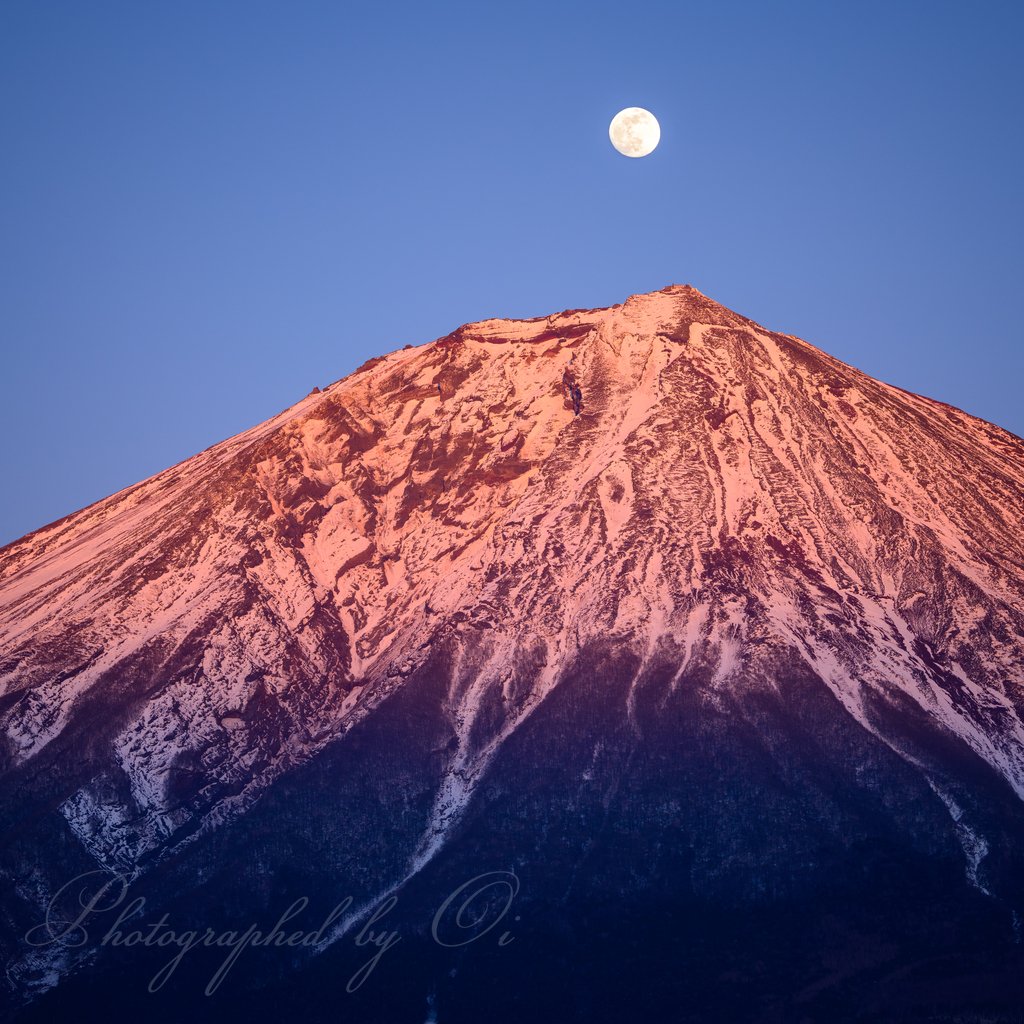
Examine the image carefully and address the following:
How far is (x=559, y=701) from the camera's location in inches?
4264

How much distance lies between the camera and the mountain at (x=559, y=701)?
92.8m

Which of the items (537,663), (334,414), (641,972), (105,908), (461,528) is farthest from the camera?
(334,414)

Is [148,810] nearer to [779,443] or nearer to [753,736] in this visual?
[753,736]

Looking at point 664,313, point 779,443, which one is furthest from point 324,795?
point 664,313

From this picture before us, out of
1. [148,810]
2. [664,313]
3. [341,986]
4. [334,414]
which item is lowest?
[341,986]

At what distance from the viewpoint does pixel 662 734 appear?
105 metres

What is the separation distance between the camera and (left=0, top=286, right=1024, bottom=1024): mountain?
304ft

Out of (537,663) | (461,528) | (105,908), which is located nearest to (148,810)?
(105,908)

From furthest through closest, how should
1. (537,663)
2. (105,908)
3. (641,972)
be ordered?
(537,663) → (105,908) → (641,972)

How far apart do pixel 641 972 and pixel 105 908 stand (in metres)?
29.1

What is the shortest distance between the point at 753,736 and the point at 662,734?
5.21 metres

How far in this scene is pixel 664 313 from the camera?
A: 147 metres

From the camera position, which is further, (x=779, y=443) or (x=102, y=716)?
(x=779, y=443)

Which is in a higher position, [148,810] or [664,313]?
[664,313]
